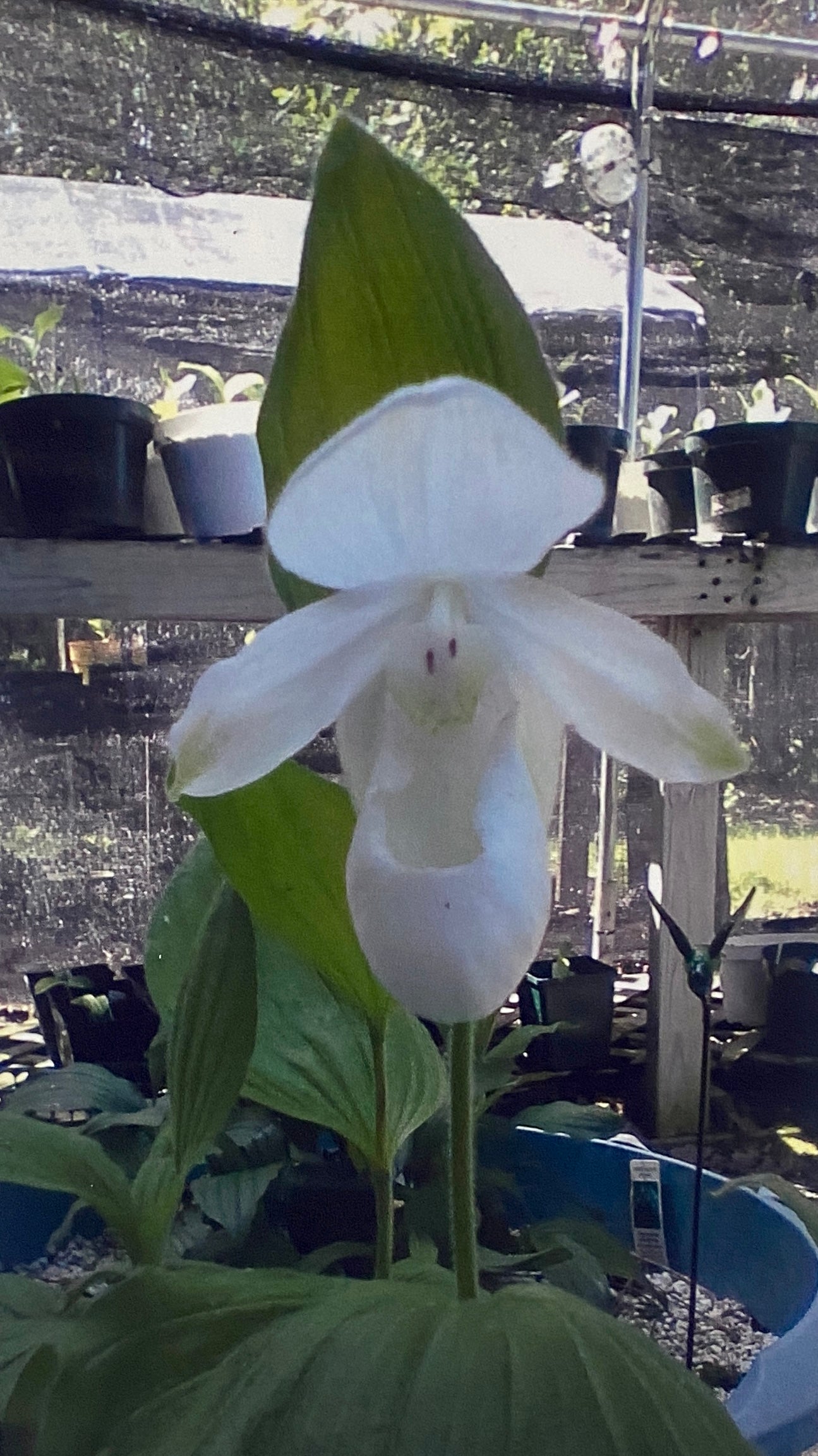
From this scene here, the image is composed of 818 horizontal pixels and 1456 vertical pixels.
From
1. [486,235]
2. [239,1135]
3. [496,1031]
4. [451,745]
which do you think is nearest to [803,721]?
[496,1031]

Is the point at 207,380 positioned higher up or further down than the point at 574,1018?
higher up

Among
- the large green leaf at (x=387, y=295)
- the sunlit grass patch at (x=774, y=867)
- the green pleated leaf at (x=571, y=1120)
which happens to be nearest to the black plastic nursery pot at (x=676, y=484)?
the sunlit grass patch at (x=774, y=867)

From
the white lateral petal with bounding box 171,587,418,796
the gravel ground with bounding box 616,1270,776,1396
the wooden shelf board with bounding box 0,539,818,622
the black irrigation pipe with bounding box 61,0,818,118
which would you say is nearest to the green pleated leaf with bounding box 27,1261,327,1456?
the white lateral petal with bounding box 171,587,418,796

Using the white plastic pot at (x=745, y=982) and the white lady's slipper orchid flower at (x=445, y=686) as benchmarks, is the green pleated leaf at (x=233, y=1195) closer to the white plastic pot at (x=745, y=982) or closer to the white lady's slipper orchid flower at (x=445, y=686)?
the white lady's slipper orchid flower at (x=445, y=686)

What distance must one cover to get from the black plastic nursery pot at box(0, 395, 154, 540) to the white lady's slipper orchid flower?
3.35 ft

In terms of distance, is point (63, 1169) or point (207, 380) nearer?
point (63, 1169)

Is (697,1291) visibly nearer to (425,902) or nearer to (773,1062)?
(773,1062)

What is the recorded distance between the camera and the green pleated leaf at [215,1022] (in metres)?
0.41

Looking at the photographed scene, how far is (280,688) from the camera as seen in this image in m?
0.36

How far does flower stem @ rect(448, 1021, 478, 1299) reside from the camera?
1.22 ft

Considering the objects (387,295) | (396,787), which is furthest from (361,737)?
(387,295)

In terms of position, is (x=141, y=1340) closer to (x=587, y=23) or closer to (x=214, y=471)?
(x=214, y=471)

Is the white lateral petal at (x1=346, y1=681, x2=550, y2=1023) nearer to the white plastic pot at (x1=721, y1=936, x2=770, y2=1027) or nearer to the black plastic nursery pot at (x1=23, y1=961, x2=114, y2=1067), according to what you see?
the black plastic nursery pot at (x1=23, y1=961, x2=114, y2=1067)

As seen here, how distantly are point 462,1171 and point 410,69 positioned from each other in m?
1.65
